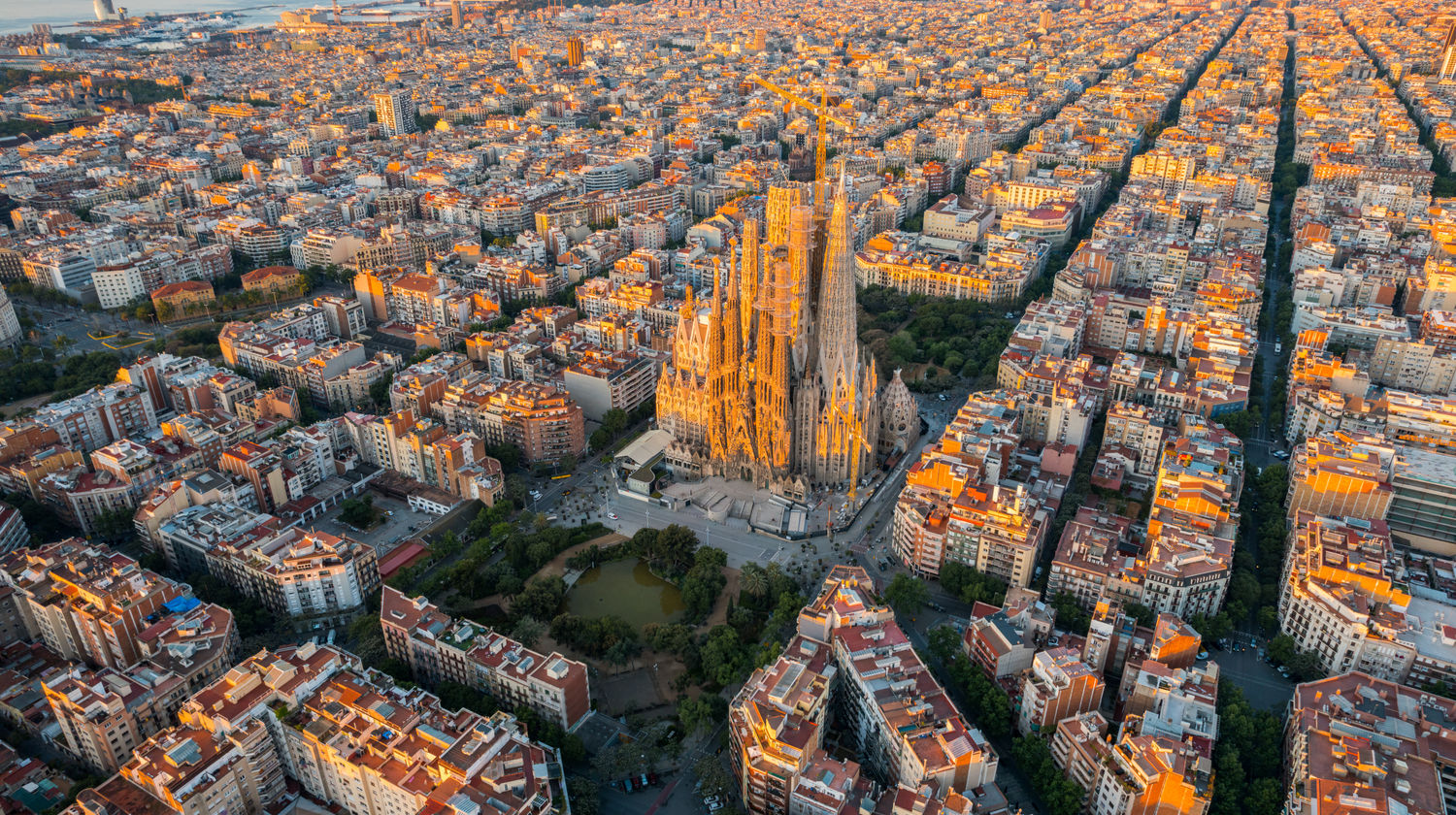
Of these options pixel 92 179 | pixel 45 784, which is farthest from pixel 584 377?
pixel 92 179

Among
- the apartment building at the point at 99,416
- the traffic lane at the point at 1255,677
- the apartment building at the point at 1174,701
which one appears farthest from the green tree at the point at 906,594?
the apartment building at the point at 99,416

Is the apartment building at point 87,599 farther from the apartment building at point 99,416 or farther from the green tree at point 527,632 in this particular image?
the apartment building at point 99,416

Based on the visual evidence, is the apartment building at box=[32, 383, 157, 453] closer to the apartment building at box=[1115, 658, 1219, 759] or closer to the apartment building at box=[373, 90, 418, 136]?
the apartment building at box=[1115, 658, 1219, 759]

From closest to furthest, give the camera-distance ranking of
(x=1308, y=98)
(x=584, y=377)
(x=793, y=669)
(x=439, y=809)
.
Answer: (x=439, y=809), (x=793, y=669), (x=584, y=377), (x=1308, y=98)

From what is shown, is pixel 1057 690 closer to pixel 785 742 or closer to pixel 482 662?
pixel 785 742

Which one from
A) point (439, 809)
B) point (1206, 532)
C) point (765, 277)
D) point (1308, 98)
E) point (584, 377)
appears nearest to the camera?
point (439, 809)

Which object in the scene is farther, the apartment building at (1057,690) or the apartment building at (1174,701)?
the apartment building at (1057,690)

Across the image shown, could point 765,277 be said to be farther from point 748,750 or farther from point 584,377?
point 748,750
